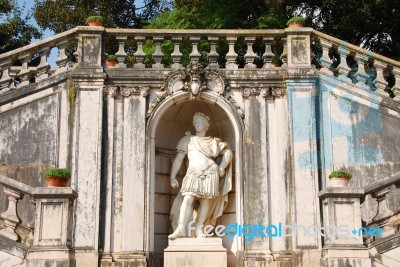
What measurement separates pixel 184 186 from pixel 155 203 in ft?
2.80

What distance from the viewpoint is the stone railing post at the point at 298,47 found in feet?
38.0

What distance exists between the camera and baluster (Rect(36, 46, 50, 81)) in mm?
11547

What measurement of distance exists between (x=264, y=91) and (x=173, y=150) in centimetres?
220

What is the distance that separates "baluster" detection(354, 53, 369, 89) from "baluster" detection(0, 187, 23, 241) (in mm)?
6614

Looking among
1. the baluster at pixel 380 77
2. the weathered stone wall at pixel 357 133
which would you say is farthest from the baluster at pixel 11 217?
the baluster at pixel 380 77

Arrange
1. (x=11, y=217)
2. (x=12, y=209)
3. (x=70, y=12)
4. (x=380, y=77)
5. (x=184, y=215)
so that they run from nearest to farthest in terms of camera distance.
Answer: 1. (x=11, y=217)
2. (x=12, y=209)
3. (x=184, y=215)
4. (x=380, y=77)
5. (x=70, y=12)

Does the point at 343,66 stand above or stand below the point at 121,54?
below

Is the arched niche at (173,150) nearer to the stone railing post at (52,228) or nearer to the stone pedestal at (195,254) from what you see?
the stone pedestal at (195,254)

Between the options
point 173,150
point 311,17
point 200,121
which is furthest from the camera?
point 311,17

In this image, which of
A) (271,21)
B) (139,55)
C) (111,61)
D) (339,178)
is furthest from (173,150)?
(271,21)

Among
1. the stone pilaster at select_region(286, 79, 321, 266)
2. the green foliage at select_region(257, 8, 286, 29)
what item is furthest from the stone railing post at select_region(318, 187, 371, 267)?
the green foliage at select_region(257, 8, 286, 29)

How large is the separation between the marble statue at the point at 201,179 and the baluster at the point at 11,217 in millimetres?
2970

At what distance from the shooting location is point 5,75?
11.6 metres

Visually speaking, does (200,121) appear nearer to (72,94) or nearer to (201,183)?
(201,183)
